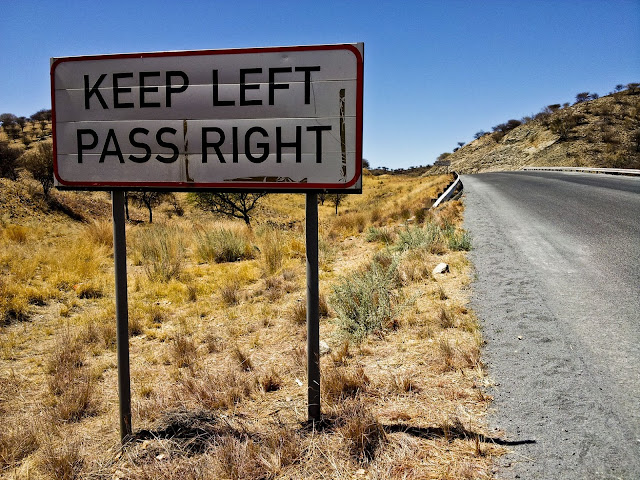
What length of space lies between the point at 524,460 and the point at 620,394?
1.07m

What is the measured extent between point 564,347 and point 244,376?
112 inches

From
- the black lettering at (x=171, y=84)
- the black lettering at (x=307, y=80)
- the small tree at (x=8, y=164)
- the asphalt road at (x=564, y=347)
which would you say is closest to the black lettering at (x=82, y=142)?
the black lettering at (x=171, y=84)

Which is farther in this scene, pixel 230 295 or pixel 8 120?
pixel 8 120

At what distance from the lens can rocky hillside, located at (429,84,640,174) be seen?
41.7m

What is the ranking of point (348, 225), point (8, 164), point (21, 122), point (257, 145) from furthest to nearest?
point (21, 122), point (8, 164), point (348, 225), point (257, 145)

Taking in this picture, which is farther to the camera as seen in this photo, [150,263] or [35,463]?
[150,263]

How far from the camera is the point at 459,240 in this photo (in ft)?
25.0

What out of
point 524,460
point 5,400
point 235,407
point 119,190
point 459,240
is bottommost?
point 5,400

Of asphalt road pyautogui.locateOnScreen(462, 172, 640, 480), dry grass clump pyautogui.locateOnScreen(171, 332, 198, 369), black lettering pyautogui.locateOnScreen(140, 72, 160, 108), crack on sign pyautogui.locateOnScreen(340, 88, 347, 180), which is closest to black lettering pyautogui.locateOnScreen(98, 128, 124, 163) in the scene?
black lettering pyautogui.locateOnScreen(140, 72, 160, 108)

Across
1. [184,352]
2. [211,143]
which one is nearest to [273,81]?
[211,143]

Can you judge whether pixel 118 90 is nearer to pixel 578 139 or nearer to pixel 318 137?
pixel 318 137

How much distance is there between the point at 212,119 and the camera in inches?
110

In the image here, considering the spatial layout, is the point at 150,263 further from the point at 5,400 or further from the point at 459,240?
the point at 459,240

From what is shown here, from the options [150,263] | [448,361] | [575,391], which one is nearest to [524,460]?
[575,391]
